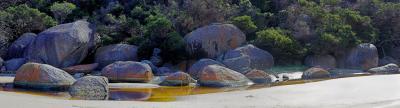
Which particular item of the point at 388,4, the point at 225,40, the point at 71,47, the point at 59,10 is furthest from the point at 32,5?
the point at 388,4

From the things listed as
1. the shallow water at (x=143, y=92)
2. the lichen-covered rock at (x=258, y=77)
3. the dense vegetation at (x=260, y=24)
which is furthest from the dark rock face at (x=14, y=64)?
the lichen-covered rock at (x=258, y=77)

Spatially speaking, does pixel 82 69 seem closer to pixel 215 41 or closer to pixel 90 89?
pixel 215 41

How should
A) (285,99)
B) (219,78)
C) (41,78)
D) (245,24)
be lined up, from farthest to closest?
(245,24), (219,78), (41,78), (285,99)

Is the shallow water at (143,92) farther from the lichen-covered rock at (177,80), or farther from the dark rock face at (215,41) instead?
the dark rock face at (215,41)

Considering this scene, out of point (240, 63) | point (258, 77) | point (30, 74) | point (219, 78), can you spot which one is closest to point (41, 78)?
point (30, 74)

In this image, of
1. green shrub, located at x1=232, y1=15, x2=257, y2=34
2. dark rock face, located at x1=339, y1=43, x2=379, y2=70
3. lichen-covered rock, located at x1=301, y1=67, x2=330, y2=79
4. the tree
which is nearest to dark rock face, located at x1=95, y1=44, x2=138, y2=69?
green shrub, located at x1=232, y1=15, x2=257, y2=34

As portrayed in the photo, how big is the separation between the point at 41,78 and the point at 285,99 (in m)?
9.71

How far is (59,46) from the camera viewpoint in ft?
93.4

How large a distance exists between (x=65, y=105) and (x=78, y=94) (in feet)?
12.5

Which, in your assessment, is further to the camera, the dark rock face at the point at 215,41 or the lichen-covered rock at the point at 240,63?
the dark rock face at the point at 215,41

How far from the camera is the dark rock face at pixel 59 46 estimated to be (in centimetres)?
2847

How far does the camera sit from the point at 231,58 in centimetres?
2652

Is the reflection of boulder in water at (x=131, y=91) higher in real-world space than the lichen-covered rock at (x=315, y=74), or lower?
lower

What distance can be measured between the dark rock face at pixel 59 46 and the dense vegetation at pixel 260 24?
10.5 feet
